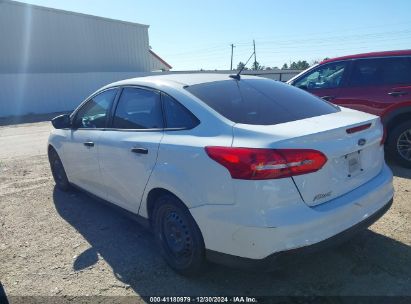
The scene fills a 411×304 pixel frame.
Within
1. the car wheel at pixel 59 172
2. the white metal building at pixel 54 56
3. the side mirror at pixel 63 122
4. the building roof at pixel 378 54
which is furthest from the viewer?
the white metal building at pixel 54 56

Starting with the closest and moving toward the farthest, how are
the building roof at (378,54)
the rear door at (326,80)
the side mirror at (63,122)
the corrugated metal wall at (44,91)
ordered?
1. the side mirror at (63,122)
2. the building roof at (378,54)
3. the rear door at (326,80)
4. the corrugated metal wall at (44,91)

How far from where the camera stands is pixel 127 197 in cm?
374

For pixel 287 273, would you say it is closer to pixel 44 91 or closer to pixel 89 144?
pixel 89 144

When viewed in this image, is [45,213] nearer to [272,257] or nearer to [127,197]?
[127,197]

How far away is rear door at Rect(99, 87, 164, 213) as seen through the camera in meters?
3.33

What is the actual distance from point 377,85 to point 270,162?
173 inches

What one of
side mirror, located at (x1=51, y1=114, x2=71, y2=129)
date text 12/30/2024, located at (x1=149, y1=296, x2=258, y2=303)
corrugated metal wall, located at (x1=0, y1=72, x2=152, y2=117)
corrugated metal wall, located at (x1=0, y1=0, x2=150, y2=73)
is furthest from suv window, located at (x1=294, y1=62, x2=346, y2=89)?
corrugated metal wall, located at (x1=0, y1=0, x2=150, y2=73)

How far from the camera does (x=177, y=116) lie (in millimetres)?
3199

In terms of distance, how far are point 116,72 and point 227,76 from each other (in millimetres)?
26899

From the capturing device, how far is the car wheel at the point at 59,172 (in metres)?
5.44

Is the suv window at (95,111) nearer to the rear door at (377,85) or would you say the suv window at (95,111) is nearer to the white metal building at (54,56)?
the rear door at (377,85)

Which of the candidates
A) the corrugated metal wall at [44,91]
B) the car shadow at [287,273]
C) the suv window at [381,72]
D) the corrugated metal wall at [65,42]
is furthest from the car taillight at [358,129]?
the corrugated metal wall at [65,42]

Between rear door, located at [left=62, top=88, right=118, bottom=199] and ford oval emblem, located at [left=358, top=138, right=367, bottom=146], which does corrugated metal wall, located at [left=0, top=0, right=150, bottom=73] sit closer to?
rear door, located at [left=62, top=88, right=118, bottom=199]

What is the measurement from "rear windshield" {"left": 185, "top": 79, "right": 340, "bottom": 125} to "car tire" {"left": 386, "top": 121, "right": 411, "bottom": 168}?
280cm
